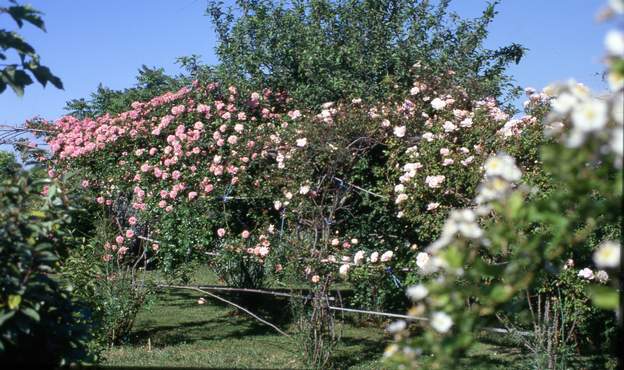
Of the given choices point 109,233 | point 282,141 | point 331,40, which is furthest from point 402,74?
point 109,233

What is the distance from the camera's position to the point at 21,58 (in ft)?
10.7

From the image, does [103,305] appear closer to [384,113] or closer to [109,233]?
[109,233]

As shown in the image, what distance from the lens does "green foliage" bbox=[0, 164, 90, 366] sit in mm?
3213

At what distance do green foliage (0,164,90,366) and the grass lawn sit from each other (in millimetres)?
2904

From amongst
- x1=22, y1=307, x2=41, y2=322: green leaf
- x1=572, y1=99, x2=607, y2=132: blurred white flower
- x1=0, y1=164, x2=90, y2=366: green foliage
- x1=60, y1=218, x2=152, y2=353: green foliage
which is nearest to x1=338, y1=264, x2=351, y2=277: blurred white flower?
x1=60, y1=218, x2=152, y2=353: green foliage

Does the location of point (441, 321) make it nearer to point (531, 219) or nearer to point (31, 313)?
point (531, 219)

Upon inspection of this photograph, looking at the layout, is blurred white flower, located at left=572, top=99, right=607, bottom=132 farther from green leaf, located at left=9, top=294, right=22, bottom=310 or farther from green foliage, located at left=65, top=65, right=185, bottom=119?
green foliage, located at left=65, top=65, right=185, bottom=119

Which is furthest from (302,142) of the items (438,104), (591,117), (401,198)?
(591,117)

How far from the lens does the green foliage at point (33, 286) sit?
10.5 ft

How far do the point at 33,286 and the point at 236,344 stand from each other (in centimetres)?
465

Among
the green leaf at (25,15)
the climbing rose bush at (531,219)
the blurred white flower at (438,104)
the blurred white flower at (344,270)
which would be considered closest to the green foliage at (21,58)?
the green leaf at (25,15)

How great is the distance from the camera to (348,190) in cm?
702

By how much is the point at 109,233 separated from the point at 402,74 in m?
3.49

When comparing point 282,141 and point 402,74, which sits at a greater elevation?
point 402,74
